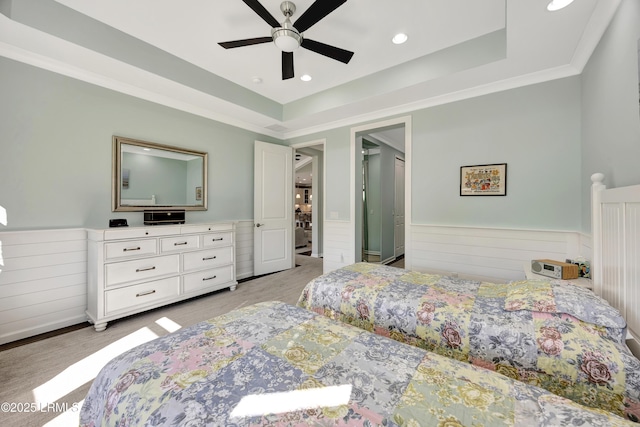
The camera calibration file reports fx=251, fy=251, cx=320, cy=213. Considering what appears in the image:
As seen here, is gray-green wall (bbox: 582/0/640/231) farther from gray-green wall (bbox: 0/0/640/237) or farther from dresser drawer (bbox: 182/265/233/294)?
dresser drawer (bbox: 182/265/233/294)

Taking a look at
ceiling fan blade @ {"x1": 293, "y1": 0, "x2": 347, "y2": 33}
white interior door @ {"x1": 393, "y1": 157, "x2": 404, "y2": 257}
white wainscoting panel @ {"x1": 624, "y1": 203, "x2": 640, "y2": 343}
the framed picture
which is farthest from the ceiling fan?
white interior door @ {"x1": 393, "y1": 157, "x2": 404, "y2": 257}

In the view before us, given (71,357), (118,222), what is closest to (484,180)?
(118,222)

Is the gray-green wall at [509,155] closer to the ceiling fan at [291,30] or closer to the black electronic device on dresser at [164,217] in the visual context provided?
the ceiling fan at [291,30]

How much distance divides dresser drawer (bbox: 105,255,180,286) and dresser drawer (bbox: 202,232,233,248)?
385 mm

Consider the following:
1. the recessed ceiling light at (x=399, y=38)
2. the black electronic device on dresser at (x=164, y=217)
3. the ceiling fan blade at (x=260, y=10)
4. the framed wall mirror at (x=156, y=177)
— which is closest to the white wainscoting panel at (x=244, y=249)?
the framed wall mirror at (x=156, y=177)

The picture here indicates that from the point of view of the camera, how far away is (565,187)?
242 centimetres

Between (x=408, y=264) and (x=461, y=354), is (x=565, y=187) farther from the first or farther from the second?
(x=461, y=354)

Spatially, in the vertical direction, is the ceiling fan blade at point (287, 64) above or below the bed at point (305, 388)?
above

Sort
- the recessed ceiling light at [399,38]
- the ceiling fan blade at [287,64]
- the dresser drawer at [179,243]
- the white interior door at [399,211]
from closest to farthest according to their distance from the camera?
the ceiling fan blade at [287,64]
the recessed ceiling light at [399,38]
the dresser drawer at [179,243]
the white interior door at [399,211]

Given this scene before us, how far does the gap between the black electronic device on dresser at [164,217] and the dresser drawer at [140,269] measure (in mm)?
485

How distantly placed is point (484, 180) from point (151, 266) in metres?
3.78

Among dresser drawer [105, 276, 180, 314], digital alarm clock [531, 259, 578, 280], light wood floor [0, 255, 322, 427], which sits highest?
digital alarm clock [531, 259, 578, 280]

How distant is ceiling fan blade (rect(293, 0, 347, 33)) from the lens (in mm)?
1661

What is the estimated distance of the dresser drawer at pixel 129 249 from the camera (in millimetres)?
2416
